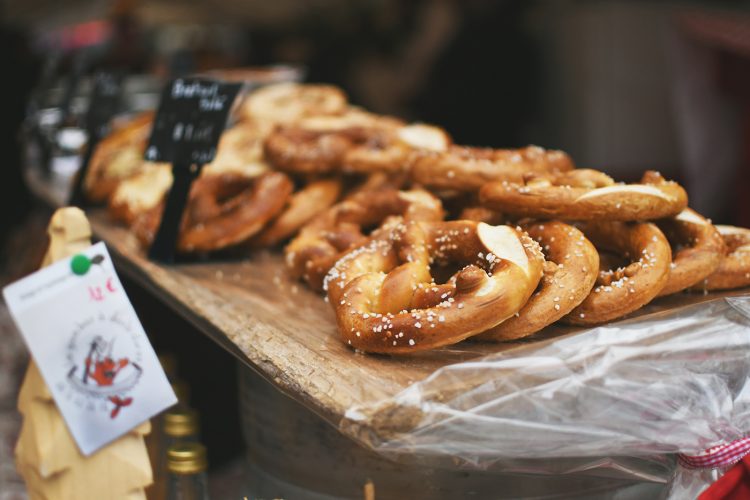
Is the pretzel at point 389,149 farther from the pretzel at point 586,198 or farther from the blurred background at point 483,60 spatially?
the blurred background at point 483,60

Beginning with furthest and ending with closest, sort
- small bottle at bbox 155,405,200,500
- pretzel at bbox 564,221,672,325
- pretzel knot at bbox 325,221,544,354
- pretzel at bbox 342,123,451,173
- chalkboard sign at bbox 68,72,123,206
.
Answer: chalkboard sign at bbox 68,72,123,206 < pretzel at bbox 342,123,451,173 < small bottle at bbox 155,405,200,500 < pretzel at bbox 564,221,672,325 < pretzel knot at bbox 325,221,544,354

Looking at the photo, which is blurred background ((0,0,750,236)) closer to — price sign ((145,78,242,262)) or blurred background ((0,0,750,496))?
blurred background ((0,0,750,496))

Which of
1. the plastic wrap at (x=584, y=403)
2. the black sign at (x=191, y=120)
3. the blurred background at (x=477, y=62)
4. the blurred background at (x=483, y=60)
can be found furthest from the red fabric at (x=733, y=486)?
the blurred background at (x=483, y=60)

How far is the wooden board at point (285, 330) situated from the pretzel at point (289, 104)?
95 cm

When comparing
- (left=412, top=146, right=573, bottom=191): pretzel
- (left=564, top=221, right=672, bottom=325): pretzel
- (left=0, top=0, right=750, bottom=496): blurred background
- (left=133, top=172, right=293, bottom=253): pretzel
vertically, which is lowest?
(left=0, top=0, right=750, bottom=496): blurred background

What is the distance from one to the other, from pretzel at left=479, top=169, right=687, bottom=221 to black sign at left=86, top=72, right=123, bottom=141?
1.62 metres

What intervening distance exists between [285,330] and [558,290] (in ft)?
1.73

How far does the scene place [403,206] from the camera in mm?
1876

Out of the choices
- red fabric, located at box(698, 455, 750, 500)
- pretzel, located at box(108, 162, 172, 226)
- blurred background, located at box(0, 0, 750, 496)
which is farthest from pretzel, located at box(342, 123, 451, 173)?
blurred background, located at box(0, 0, 750, 496)

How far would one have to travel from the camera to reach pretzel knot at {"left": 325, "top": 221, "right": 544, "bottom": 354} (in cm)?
130

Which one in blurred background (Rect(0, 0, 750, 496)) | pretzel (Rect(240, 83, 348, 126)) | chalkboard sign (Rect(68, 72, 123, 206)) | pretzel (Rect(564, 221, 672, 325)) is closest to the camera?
pretzel (Rect(564, 221, 672, 325))

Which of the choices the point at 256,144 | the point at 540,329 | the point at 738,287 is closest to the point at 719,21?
the point at 256,144

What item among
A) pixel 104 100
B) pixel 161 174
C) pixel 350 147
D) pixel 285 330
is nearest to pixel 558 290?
pixel 285 330

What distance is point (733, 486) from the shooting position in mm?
1262
